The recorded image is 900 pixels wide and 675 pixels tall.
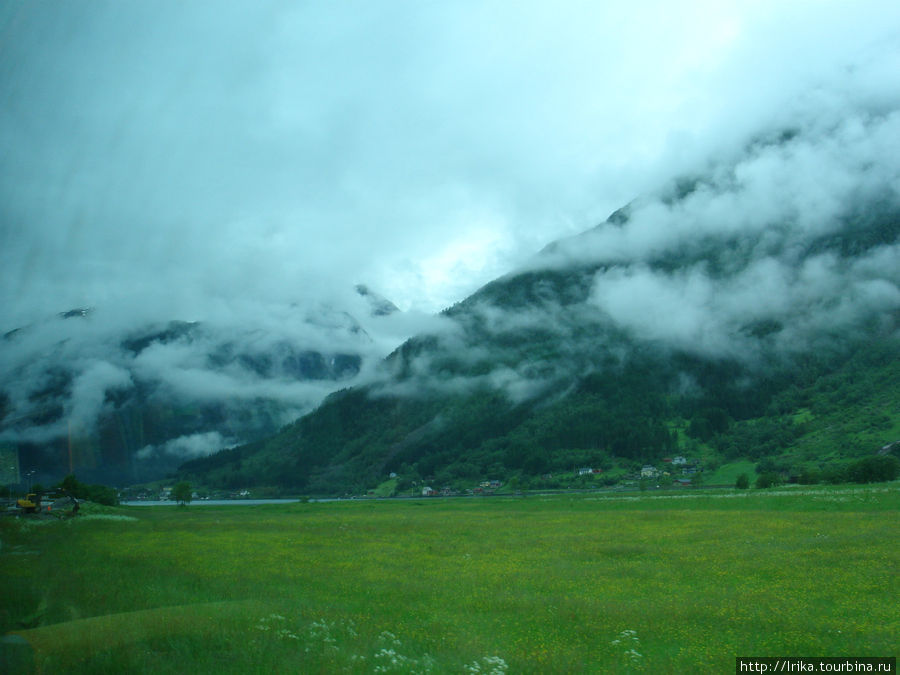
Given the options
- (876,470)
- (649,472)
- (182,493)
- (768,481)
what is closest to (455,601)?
(876,470)

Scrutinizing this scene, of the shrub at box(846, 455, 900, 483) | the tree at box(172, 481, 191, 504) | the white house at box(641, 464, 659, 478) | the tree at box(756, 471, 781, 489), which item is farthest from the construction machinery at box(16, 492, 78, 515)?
the white house at box(641, 464, 659, 478)

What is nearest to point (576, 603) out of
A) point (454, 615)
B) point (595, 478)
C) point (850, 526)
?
point (454, 615)

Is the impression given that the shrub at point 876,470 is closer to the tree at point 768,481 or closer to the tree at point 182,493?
the tree at point 768,481

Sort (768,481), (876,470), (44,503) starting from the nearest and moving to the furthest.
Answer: (44,503) < (876,470) < (768,481)

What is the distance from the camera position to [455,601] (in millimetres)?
24422

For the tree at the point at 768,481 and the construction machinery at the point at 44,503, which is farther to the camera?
the tree at the point at 768,481

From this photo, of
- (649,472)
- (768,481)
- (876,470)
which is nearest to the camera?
(876,470)

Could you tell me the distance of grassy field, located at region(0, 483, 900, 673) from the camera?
54.3 ft

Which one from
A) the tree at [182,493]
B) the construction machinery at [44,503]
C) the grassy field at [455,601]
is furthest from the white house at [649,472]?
the construction machinery at [44,503]

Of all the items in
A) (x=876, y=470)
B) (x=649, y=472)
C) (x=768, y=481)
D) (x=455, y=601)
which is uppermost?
(x=455, y=601)

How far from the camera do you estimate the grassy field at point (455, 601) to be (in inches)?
651

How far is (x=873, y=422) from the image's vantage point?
168625 millimetres

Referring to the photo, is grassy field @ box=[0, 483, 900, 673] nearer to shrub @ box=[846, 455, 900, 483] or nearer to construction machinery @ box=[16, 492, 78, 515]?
construction machinery @ box=[16, 492, 78, 515]

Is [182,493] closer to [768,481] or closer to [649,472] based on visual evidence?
[768,481]
